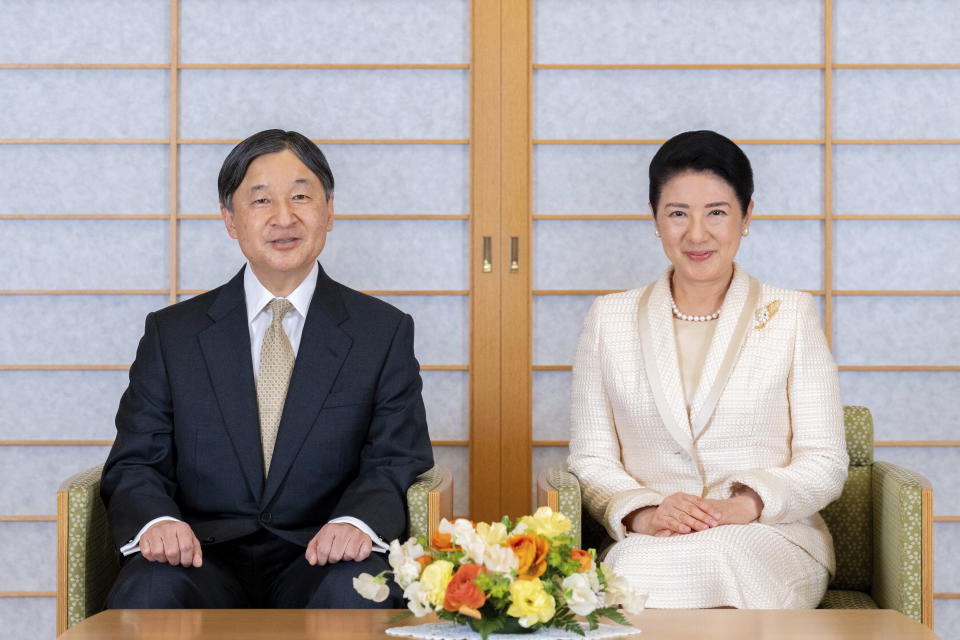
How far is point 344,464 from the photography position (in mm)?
2553

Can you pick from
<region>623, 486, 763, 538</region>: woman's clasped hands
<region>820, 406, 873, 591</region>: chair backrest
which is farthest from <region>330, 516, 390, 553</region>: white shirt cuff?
<region>820, 406, 873, 591</region>: chair backrest

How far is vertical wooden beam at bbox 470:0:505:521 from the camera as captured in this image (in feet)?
11.0

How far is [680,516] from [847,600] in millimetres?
511

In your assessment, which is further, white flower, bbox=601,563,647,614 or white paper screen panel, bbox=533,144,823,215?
white paper screen panel, bbox=533,144,823,215

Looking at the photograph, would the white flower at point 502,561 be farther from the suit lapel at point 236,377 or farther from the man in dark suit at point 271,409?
the suit lapel at point 236,377

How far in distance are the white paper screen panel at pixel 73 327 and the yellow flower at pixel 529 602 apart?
210 cm

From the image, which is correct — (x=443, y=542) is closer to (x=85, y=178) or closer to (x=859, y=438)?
(x=859, y=438)

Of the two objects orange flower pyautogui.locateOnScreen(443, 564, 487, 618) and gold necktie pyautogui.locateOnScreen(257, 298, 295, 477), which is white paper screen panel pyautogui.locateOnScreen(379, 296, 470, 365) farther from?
orange flower pyautogui.locateOnScreen(443, 564, 487, 618)

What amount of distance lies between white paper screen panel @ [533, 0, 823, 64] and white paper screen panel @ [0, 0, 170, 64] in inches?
46.0

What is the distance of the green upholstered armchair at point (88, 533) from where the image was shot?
7.70ft

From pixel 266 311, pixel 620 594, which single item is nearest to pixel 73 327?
pixel 266 311

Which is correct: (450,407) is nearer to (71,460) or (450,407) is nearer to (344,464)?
(344,464)

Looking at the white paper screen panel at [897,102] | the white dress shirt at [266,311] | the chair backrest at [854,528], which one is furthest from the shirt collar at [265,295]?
the white paper screen panel at [897,102]

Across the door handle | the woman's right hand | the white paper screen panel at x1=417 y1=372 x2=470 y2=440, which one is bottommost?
the woman's right hand
